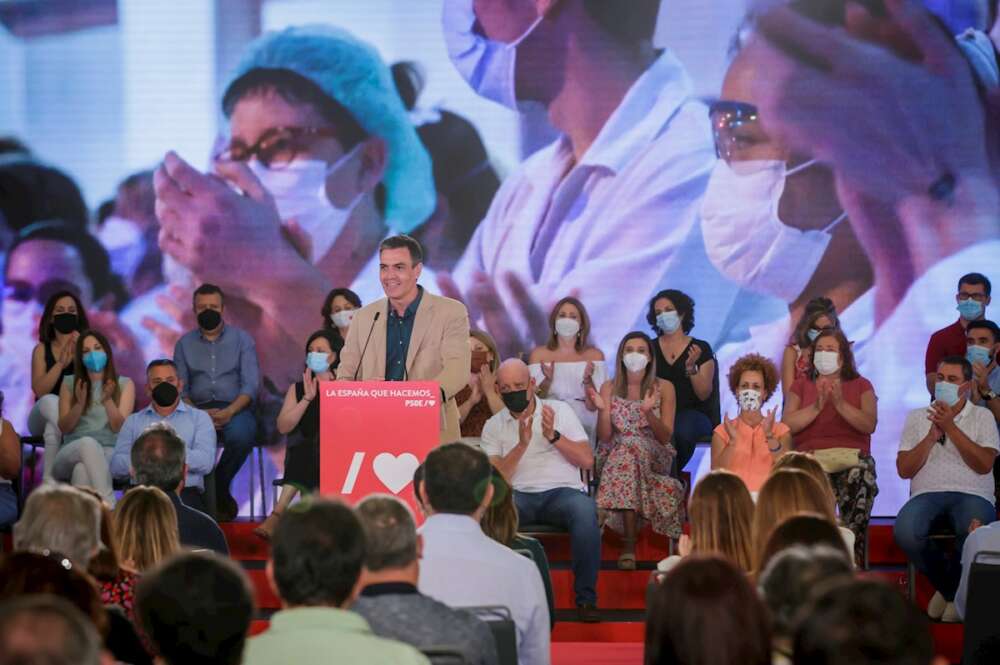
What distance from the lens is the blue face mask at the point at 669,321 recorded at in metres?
7.83

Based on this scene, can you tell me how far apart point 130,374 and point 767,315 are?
3.79 metres

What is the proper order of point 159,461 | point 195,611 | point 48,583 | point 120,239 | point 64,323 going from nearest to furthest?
1. point 195,611
2. point 48,583
3. point 159,461
4. point 64,323
5. point 120,239

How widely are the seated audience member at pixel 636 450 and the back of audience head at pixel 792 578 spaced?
3.83 meters

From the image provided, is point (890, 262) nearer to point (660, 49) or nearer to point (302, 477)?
point (660, 49)

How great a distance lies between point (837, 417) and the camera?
7.08 meters

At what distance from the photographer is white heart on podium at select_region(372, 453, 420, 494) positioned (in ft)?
16.5

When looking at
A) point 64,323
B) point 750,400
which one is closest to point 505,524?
point 750,400

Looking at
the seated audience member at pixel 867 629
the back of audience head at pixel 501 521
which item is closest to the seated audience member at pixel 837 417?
the back of audience head at pixel 501 521

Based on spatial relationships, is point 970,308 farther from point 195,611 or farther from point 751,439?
point 195,611

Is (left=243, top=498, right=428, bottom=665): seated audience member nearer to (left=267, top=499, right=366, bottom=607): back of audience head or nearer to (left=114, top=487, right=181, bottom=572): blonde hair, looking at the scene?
(left=267, top=499, right=366, bottom=607): back of audience head

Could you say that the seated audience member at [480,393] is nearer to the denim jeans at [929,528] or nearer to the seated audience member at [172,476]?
the denim jeans at [929,528]

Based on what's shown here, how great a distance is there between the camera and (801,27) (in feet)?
28.3

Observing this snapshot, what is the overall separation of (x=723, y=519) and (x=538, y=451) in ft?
9.34

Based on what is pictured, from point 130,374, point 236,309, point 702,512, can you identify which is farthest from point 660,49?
point 702,512
